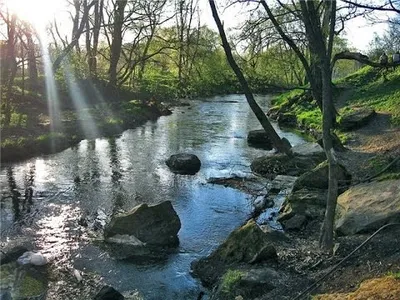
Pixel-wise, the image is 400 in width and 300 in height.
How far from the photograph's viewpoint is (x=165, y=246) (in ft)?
38.2

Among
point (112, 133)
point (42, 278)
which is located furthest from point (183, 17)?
point (42, 278)

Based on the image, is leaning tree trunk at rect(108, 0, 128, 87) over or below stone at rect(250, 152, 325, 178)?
over

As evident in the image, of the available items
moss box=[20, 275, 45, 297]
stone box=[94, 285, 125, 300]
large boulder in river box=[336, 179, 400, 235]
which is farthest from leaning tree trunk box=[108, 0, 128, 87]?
stone box=[94, 285, 125, 300]

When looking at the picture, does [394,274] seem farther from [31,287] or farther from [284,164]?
[284,164]

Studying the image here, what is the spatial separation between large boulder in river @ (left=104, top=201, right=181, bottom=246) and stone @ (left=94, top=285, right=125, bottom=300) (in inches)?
113

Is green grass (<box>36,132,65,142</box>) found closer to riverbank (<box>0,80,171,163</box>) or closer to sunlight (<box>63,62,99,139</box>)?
riverbank (<box>0,80,171,163</box>)

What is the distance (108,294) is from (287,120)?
2843 centimetres

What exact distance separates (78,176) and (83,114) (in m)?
14.3

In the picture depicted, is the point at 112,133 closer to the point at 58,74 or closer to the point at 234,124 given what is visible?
the point at 234,124

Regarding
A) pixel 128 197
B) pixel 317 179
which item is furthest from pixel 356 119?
pixel 128 197

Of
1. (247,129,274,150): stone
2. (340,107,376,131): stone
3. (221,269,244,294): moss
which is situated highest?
(340,107,376,131): stone

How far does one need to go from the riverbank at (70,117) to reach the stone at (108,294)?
13.0 meters

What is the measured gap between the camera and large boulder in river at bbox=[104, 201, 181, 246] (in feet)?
38.4

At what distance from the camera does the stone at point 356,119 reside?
986 inches
